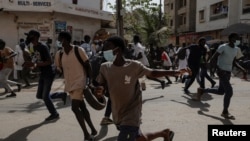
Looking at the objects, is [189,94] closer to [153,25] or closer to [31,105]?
[31,105]

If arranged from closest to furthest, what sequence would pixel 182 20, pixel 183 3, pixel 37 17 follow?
pixel 37 17, pixel 183 3, pixel 182 20

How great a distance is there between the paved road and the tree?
23639mm

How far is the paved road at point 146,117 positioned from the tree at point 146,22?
2364 cm

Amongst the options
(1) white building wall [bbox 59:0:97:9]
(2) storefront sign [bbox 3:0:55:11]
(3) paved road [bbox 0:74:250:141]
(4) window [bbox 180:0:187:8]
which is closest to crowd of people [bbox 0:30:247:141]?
(3) paved road [bbox 0:74:250:141]

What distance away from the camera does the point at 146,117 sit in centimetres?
718

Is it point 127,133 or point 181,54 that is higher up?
point 181,54

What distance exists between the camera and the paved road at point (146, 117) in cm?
590

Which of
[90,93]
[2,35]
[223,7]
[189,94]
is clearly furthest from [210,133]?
[223,7]

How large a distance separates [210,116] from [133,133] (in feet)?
12.7

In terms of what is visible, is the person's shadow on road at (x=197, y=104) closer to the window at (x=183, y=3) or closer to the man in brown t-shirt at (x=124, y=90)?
the man in brown t-shirt at (x=124, y=90)

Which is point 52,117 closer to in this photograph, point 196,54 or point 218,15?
point 196,54

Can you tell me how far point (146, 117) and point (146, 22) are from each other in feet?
97.5

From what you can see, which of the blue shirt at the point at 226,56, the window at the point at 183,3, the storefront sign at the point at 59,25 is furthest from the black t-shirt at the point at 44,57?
the window at the point at 183,3

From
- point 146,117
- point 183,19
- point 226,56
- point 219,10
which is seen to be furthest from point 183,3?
point 146,117
